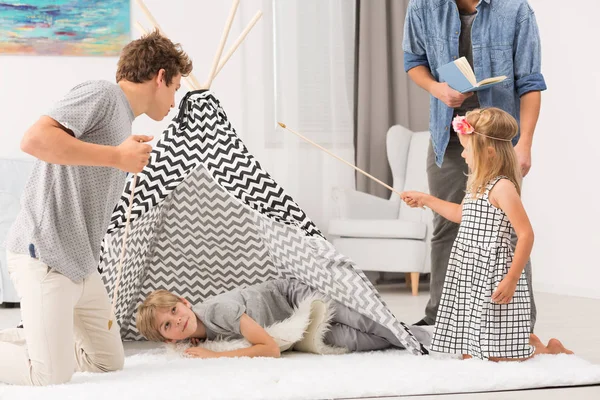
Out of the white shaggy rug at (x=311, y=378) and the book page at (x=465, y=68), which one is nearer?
the white shaggy rug at (x=311, y=378)

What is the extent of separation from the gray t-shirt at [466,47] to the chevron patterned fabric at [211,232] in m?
0.60

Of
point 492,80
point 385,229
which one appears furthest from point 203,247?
point 385,229

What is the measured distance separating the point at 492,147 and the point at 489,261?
1.05 ft

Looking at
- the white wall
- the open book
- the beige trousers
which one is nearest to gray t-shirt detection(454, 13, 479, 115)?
the open book

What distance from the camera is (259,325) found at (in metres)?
2.41

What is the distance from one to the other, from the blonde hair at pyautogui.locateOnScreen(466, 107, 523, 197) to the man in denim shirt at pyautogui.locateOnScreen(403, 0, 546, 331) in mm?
136

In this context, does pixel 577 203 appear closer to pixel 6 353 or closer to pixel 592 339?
pixel 592 339

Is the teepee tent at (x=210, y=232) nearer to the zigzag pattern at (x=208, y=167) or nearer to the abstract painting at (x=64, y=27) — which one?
the zigzag pattern at (x=208, y=167)

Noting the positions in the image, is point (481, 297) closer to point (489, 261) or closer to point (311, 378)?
point (489, 261)

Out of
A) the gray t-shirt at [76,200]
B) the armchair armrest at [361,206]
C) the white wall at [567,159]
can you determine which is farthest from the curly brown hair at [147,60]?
the white wall at [567,159]

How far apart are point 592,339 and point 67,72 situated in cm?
320

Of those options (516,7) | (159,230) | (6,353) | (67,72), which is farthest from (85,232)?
(67,72)

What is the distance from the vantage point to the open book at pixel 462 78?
2.29 metres

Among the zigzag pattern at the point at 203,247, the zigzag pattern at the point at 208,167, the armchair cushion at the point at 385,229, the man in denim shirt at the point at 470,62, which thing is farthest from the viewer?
the armchair cushion at the point at 385,229
